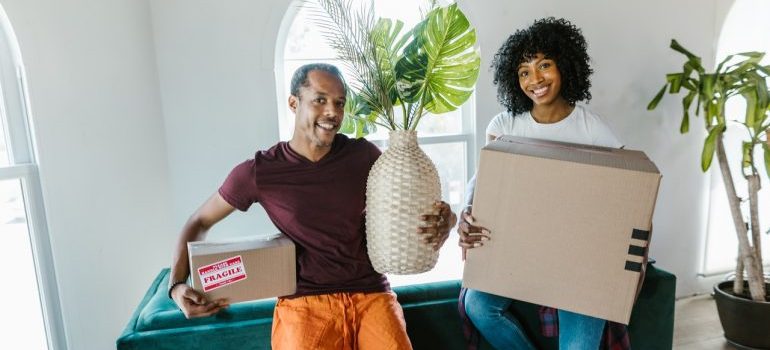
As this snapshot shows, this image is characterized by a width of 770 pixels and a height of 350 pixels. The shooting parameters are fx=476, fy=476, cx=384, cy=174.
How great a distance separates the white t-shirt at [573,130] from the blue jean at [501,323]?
1.04ft

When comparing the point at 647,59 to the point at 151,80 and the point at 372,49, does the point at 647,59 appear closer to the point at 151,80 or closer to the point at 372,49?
the point at 372,49

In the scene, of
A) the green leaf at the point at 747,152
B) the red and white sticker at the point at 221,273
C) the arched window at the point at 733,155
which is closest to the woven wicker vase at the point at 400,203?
the red and white sticker at the point at 221,273

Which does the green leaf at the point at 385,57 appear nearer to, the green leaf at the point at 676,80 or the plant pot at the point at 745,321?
the green leaf at the point at 676,80

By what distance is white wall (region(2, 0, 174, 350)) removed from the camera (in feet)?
5.21

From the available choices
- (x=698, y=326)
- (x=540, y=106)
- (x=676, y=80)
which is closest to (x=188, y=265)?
(x=540, y=106)

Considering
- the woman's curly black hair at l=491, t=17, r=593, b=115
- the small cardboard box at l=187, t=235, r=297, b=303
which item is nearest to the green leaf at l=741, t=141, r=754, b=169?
the woman's curly black hair at l=491, t=17, r=593, b=115

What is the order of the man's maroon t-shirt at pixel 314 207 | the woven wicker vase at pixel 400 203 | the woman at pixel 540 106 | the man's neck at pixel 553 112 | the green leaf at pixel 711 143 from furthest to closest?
1. the green leaf at pixel 711 143
2. the man's neck at pixel 553 112
3. the woman at pixel 540 106
4. the man's maroon t-shirt at pixel 314 207
5. the woven wicker vase at pixel 400 203

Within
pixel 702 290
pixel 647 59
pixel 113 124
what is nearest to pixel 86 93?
pixel 113 124

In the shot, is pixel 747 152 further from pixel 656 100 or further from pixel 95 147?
pixel 95 147

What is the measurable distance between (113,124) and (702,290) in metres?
3.25

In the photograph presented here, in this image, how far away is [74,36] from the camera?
165cm

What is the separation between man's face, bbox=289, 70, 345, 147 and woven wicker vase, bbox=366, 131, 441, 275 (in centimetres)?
17

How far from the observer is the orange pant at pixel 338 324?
1248 mm

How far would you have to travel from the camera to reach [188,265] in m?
1.34
